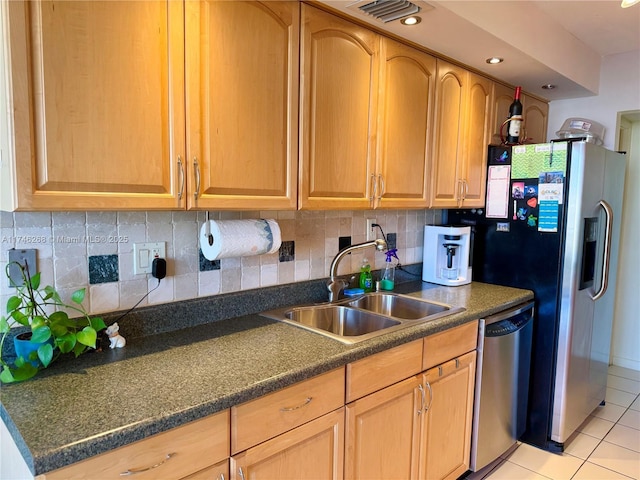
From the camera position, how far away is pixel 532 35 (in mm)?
2188

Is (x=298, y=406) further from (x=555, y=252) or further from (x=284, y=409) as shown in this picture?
(x=555, y=252)

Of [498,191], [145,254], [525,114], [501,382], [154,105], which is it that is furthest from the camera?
[525,114]

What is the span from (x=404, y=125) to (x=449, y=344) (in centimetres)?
101

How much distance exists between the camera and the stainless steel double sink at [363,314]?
179 cm

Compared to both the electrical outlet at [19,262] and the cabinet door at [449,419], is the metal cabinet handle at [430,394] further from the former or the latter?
the electrical outlet at [19,262]

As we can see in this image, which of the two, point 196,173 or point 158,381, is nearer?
point 158,381

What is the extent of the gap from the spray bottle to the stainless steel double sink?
4.3 inches

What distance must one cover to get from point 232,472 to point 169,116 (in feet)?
3.25

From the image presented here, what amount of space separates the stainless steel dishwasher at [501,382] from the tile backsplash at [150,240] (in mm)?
783

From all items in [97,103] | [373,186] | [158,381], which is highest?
[97,103]

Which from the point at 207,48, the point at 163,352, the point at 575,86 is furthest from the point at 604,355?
the point at 207,48

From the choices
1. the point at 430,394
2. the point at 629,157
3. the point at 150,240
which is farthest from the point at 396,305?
the point at 629,157

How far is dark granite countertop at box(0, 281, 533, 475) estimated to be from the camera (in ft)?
2.93

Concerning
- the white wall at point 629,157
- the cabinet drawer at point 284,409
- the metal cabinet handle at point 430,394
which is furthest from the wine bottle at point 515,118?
the cabinet drawer at point 284,409
